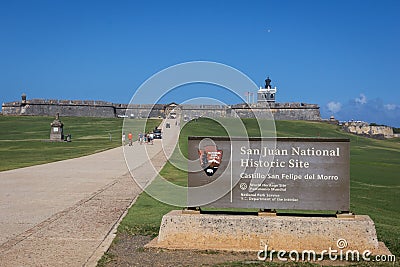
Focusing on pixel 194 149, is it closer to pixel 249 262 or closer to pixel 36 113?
pixel 249 262

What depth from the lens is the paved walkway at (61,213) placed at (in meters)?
6.64

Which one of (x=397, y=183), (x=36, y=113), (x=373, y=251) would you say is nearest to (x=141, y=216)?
(x=373, y=251)

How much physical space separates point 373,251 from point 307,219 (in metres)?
0.92

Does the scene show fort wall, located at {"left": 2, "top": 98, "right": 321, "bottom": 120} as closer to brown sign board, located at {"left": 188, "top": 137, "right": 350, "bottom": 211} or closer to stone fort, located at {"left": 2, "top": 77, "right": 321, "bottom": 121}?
stone fort, located at {"left": 2, "top": 77, "right": 321, "bottom": 121}

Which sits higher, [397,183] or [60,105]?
[60,105]

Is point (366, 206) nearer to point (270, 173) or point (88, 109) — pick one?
point (270, 173)

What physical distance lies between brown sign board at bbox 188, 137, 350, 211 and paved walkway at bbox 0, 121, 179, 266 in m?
1.69

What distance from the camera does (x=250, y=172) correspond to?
727 cm

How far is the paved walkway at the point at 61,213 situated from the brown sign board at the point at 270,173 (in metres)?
1.69

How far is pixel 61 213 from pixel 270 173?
4.43m

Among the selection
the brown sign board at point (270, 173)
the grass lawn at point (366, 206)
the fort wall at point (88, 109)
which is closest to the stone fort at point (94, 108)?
the fort wall at point (88, 109)

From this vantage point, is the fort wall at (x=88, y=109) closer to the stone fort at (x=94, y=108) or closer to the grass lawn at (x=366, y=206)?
the stone fort at (x=94, y=108)

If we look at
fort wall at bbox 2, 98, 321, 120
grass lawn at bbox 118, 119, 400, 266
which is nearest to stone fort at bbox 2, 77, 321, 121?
fort wall at bbox 2, 98, 321, 120

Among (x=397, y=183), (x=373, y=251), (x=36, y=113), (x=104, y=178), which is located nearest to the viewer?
(x=373, y=251)
